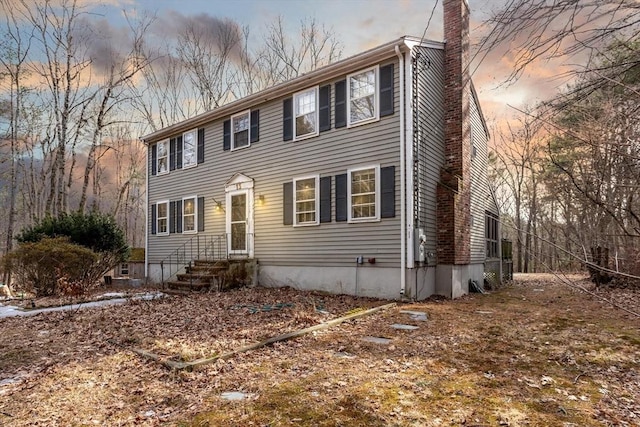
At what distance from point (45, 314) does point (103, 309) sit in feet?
3.53

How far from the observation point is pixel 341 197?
34.0 ft

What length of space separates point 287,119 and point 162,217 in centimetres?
780

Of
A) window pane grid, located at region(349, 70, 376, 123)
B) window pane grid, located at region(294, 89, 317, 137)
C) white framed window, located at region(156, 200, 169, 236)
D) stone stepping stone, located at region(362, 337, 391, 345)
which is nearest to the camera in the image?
stone stepping stone, located at region(362, 337, 391, 345)

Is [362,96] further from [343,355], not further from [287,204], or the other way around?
[343,355]

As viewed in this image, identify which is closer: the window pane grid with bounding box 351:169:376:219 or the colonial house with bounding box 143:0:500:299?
the colonial house with bounding box 143:0:500:299

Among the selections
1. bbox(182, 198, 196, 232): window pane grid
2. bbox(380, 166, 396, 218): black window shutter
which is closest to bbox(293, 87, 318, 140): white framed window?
bbox(380, 166, 396, 218): black window shutter

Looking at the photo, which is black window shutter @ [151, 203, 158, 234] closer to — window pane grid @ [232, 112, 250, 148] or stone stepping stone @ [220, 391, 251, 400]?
window pane grid @ [232, 112, 250, 148]

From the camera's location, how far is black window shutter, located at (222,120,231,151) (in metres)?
13.5

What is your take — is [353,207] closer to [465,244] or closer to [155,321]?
[465,244]

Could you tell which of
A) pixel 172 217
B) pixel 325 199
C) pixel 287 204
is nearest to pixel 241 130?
pixel 287 204

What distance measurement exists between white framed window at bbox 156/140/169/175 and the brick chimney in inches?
444

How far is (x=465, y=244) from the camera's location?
1094cm

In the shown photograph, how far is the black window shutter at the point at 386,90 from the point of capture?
9.57 metres

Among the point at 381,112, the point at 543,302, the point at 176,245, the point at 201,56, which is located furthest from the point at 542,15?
the point at 201,56
